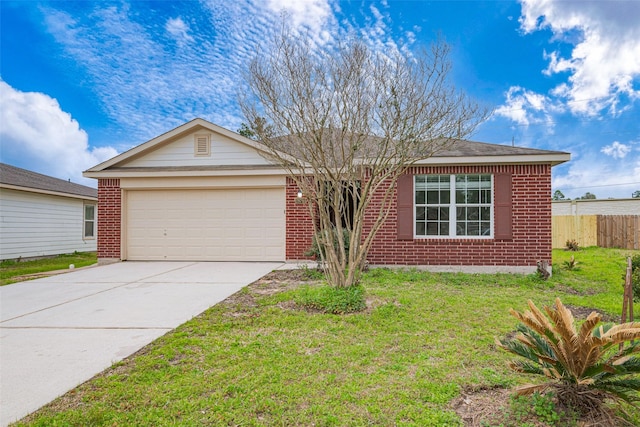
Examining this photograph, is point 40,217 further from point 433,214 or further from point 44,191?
point 433,214

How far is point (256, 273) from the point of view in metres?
8.39

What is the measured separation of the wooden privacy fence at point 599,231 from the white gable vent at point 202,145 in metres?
16.3

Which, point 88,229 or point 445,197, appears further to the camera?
point 88,229

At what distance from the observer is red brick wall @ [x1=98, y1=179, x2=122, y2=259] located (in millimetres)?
10398

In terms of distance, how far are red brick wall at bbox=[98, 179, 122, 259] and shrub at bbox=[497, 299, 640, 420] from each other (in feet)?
35.8

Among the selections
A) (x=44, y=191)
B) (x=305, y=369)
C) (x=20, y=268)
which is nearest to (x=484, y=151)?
(x=305, y=369)

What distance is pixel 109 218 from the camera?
34.2 feet

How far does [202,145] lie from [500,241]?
884 centimetres

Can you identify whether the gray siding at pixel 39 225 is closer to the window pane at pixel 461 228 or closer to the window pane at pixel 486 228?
the window pane at pixel 461 228

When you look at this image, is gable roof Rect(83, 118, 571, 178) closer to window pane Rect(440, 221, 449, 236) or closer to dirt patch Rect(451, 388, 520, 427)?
window pane Rect(440, 221, 449, 236)

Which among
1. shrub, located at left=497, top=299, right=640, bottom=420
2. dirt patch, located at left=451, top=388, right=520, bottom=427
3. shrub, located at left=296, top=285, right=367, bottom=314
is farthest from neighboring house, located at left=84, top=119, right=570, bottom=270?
shrub, located at left=497, top=299, right=640, bottom=420

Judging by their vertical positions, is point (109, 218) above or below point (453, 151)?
below

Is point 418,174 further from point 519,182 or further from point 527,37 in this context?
point 527,37

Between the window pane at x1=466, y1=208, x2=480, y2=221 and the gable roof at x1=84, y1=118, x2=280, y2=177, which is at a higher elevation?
the gable roof at x1=84, y1=118, x2=280, y2=177
